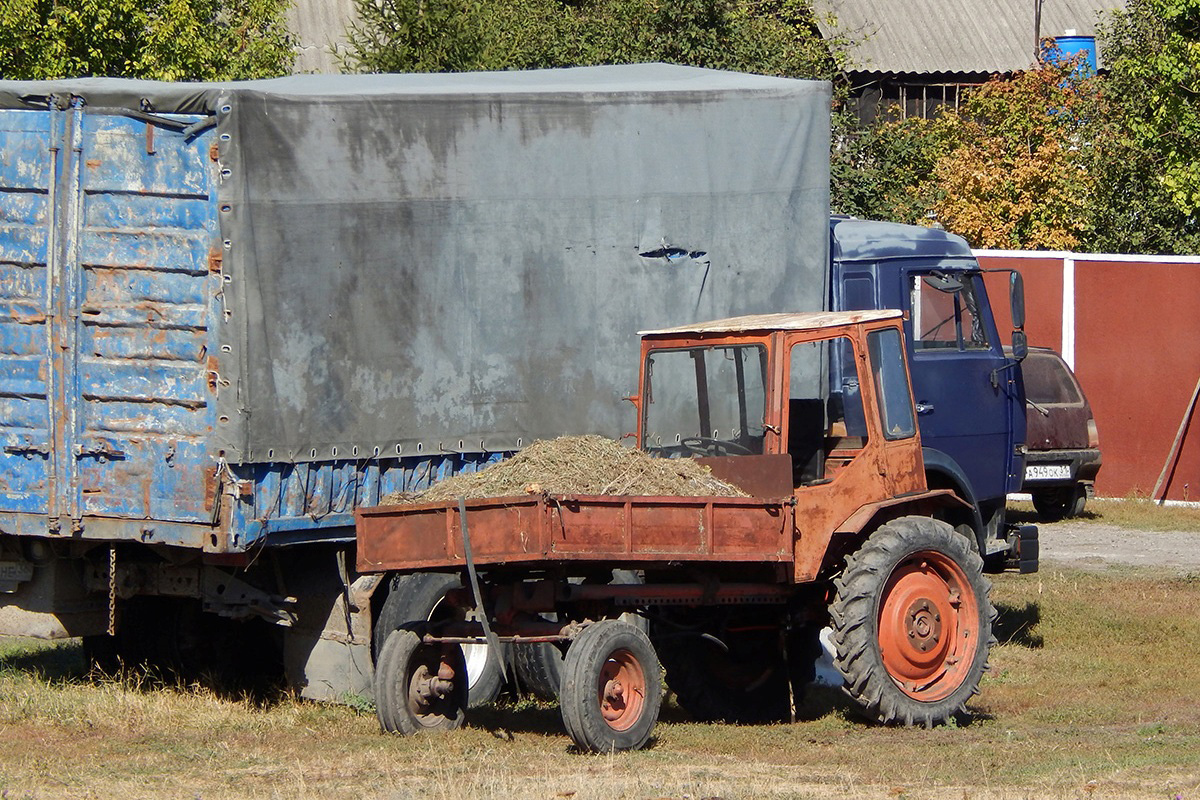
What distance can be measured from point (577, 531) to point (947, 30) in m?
30.1

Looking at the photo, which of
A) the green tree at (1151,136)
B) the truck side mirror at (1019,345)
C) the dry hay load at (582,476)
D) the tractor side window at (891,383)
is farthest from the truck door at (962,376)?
the green tree at (1151,136)

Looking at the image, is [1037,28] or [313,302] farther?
[1037,28]

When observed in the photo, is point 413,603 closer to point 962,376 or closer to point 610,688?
point 610,688

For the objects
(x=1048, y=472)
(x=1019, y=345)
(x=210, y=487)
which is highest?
(x=1019, y=345)

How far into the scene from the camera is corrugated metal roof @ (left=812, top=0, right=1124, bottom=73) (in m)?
33.9

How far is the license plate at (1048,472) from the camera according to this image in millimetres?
18422

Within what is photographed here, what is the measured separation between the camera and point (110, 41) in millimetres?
18922

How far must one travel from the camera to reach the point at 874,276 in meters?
12.0

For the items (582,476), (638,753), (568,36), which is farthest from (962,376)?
(568,36)

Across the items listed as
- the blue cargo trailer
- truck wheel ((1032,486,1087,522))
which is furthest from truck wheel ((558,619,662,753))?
truck wheel ((1032,486,1087,522))

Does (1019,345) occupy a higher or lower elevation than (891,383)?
higher

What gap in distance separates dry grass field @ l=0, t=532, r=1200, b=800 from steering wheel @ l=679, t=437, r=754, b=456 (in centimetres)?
163

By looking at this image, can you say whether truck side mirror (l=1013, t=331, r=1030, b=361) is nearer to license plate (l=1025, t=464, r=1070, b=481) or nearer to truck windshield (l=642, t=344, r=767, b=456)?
truck windshield (l=642, t=344, r=767, b=456)

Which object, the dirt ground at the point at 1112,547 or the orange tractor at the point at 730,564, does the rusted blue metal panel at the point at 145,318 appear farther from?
the dirt ground at the point at 1112,547
